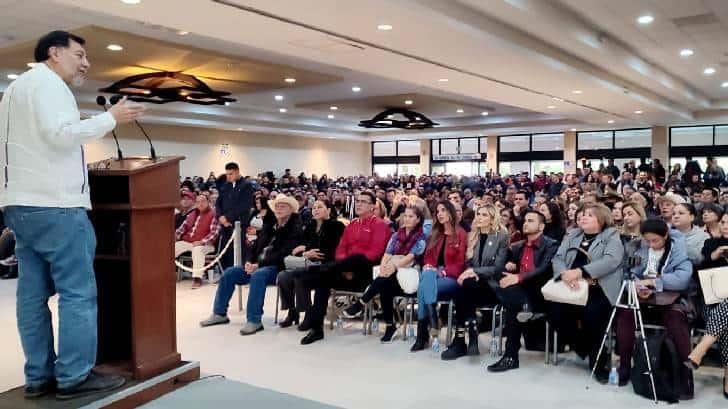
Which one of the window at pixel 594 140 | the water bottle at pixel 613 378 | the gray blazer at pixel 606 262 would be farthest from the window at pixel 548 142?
the water bottle at pixel 613 378

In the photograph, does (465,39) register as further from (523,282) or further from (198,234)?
(198,234)

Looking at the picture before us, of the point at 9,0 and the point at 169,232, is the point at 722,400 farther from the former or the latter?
the point at 9,0

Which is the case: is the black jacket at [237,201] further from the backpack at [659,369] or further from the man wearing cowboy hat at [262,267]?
the backpack at [659,369]

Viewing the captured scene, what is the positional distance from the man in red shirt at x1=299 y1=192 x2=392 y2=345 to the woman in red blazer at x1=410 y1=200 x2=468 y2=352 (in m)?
0.50

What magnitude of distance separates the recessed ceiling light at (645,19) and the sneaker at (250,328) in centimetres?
593

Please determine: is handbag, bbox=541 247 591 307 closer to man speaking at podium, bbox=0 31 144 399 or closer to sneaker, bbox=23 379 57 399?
man speaking at podium, bbox=0 31 144 399

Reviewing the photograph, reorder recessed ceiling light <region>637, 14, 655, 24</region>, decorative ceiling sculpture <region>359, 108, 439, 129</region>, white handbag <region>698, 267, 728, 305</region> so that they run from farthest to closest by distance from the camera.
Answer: decorative ceiling sculpture <region>359, 108, 439, 129</region> < recessed ceiling light <region>637, 14, 655, 24</region> < white handbag <region>698, 267, 728, 305</region>

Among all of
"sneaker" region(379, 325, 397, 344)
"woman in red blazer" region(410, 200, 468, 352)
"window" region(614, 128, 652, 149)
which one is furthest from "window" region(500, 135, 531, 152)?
"sneaker" region(379, 325, 397, 344)

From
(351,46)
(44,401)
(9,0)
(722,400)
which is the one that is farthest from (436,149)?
(44,401)

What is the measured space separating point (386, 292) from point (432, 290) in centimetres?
48

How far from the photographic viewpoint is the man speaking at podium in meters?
2.32

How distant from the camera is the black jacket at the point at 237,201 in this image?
7391 mm

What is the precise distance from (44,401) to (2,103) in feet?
4.05

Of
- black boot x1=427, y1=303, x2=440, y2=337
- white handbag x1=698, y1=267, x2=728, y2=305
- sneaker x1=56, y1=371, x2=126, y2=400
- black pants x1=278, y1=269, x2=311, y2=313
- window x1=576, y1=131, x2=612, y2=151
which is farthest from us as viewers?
window x1=576, y1=131, x2=612, y2=151
